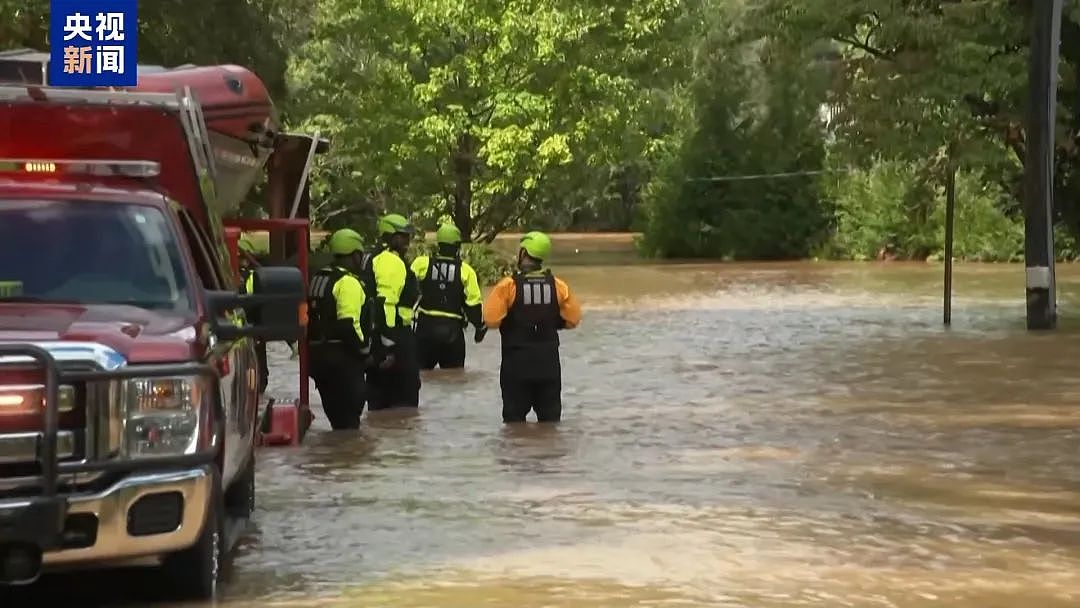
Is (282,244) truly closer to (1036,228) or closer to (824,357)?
(824,357)

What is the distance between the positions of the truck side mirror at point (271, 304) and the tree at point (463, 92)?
37.4 meters

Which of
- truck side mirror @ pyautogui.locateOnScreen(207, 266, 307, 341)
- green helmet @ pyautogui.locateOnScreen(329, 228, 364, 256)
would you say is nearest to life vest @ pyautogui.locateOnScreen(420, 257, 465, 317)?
green helmet @ pyautogui.locateOnScreen(329, 228, 364, 256)

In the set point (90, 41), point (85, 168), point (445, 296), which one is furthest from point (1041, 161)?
point (85, 168)

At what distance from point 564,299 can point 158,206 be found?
253 inches

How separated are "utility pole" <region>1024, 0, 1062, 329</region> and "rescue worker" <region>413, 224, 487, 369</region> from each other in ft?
29.3

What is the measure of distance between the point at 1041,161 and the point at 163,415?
756 inches

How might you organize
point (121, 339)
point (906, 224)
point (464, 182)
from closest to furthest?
point (121, 339)
point (464, 182)
point (906, 224)

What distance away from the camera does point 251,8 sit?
31.4 metres

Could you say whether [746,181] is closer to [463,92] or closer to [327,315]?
[463,92]

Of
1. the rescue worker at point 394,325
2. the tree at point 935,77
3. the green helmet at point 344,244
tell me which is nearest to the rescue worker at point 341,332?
the green helmet at point 344,244

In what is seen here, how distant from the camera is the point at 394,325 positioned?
→ 1576cm

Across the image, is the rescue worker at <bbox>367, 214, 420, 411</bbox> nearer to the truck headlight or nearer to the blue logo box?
the blue logo box

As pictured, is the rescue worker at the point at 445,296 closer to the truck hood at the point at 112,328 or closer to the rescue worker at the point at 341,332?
the rescue worker at the point at 341,332

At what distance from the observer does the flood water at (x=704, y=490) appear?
8.80 m
